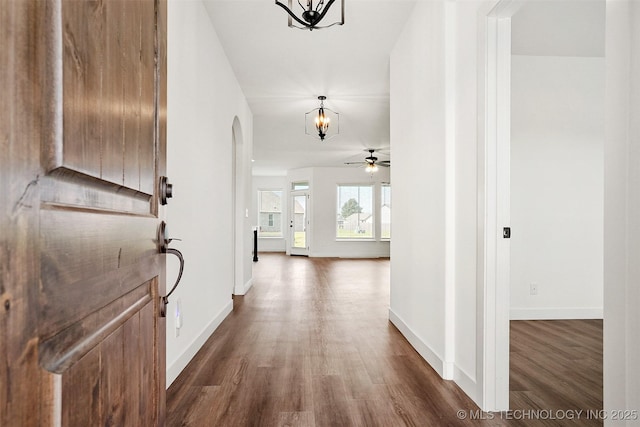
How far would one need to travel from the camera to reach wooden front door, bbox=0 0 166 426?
474mm

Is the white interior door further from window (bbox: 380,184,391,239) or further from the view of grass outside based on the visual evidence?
window (bbox: 380,184,391,239)

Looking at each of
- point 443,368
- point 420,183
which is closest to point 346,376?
point 443,368

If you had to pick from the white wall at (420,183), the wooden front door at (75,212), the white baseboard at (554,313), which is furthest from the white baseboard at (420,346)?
the wooden front door at (75,212)

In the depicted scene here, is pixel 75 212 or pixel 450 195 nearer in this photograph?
pixel 75 212

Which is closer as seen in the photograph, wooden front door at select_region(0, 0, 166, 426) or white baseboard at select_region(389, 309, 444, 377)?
wooden front door at select_region(0, 0, 166, 426)

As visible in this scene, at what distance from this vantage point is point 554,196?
161 inches

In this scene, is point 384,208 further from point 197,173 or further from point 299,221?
point 197,173

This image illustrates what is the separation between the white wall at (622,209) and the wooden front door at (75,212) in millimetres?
1331

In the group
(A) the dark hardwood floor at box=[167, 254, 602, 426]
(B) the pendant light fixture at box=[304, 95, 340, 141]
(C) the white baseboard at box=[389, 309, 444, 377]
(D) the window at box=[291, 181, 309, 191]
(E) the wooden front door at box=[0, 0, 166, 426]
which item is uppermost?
(B) the pendant light fixture at box=[304, 95, 340, 141]

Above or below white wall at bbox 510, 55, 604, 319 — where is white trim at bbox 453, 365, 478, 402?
below

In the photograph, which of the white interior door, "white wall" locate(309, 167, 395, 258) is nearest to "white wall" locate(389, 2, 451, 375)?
"white wall" locate(309, 167, 395, 258)

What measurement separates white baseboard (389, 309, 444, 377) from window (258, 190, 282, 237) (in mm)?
9692

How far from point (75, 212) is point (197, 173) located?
7.98 ft

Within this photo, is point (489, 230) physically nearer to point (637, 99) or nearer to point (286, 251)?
point (637, 99)
